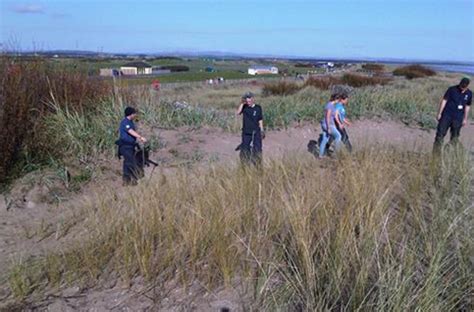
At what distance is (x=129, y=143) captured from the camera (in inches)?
320

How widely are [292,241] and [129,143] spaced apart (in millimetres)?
4497

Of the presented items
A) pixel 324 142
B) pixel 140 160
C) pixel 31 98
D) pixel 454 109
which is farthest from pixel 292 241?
pixel 31 98

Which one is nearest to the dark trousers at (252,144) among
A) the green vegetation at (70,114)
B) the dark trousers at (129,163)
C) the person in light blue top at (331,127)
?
the person in light blue top at (331,127)

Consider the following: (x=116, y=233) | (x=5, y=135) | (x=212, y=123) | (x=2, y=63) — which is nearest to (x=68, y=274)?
(x=116, y=233)

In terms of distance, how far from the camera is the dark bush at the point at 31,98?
27.2 feet

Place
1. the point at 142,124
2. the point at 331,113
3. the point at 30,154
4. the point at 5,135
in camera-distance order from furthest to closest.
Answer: the point at 142,124
the point at 331,113
the point at 30,154
the point at 5,135

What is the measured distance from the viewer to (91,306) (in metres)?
4.09

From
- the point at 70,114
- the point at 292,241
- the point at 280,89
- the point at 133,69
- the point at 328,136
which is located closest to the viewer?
the point at 292,241

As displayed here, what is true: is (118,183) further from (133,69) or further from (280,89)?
(133,69)

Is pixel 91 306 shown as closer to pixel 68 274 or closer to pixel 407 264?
pixel 68 274

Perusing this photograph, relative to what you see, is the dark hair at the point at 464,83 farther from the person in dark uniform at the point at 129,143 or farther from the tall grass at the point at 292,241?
the person in dark uniform at the point at 129,143

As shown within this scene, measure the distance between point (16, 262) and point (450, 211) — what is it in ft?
14.4

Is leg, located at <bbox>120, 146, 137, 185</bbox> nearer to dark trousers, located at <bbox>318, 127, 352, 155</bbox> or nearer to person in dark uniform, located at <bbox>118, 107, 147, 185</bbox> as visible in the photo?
person in dark uniform, located at <bbox>118, 107, 147, 185</bbox>

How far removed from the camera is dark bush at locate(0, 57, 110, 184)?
8.28 meters
